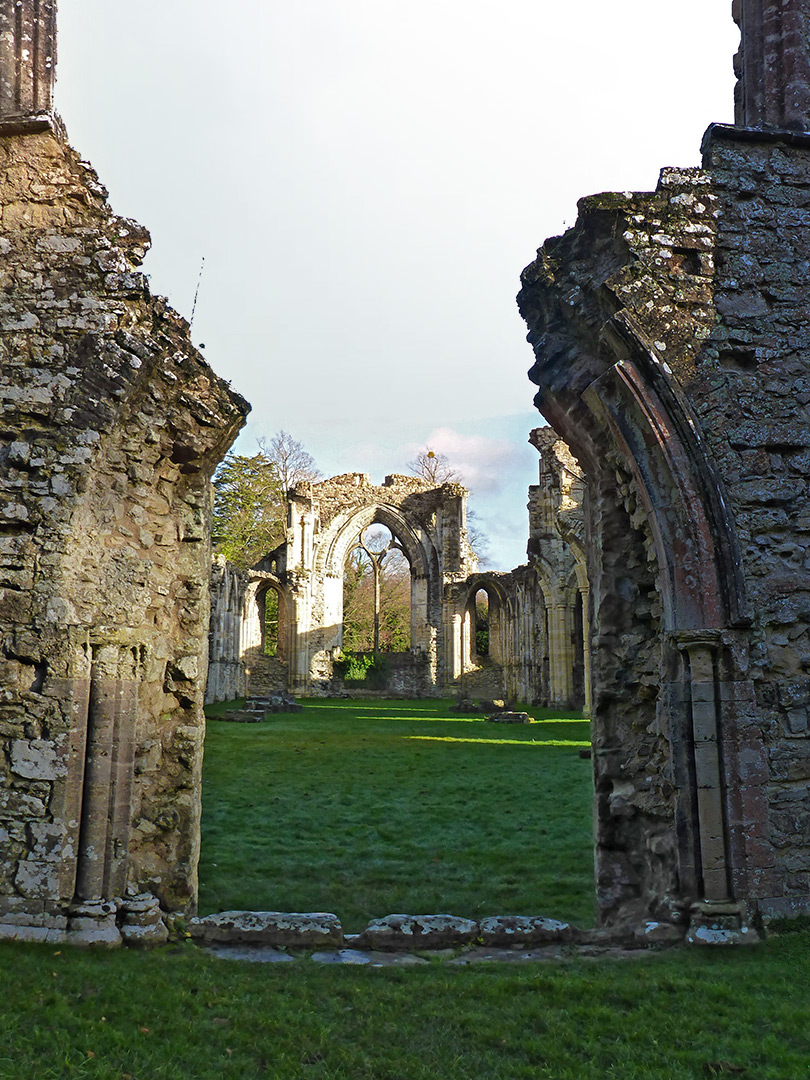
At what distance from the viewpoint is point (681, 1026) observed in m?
3.59

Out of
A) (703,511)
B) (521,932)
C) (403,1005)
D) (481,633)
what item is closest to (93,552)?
(403,1005)

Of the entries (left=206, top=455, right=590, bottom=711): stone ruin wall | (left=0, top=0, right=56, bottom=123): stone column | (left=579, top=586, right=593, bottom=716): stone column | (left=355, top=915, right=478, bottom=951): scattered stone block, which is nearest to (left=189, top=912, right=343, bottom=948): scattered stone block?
(left=355, top=915, right=478, bottom=951): scattered stone block

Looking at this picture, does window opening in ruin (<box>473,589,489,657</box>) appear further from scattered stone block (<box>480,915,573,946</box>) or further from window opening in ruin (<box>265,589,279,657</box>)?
scattered stone block (<box>480,915,573,946</box>)

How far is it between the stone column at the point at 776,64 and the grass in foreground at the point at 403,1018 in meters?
5.35

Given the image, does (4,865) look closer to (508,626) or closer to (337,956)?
(337,956)

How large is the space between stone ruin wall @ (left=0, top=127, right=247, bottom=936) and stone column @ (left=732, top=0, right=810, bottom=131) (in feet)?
14.1

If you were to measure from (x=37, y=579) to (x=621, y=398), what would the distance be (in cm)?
370

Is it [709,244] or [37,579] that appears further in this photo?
[709,244]

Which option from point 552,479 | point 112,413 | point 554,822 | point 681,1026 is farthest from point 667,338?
point 552,479

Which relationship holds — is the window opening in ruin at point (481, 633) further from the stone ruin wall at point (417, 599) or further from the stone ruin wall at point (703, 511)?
the stone ruin wall at point (703, 511)

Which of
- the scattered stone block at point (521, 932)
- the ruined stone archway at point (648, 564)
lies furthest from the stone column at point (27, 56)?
the scattered stone block at point (521, 932)

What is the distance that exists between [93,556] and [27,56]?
3478 millimetres

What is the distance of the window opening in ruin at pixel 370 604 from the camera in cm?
3903

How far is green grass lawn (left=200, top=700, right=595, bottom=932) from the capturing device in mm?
5898
